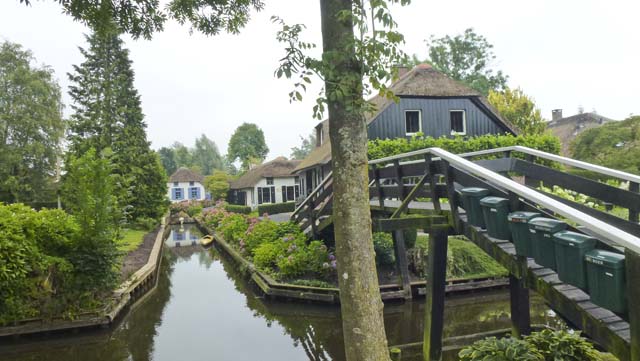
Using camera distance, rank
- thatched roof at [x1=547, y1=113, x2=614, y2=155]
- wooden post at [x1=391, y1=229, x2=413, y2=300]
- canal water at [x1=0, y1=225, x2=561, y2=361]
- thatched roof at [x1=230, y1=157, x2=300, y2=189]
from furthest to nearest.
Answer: thatched roof at [x1=547, y1=113, x2=614, y2=155]
thatched roof at [x1=230, y1=157, x2=300, y2=189]
wooden post at [x1=391, y1=229, x2=413, y2=300]
canal water at [x1=0, y1=225, x2=561, y2=361]

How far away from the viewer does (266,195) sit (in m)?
37.7

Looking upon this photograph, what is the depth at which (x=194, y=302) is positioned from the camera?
11188mm

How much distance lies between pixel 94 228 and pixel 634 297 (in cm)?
923

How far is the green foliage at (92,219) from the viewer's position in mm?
8633

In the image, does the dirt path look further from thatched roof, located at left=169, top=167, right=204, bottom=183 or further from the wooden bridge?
thatched roof, located at left=169, top=167, right=204, bottom=183

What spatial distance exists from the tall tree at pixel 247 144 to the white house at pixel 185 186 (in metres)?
10.5

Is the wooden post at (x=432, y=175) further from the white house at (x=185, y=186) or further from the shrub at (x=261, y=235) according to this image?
the white house at (x=185, y=186)

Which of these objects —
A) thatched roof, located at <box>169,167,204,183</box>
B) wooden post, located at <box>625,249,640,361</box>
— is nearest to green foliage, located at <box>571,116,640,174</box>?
wooden post, located at <box>625,249,640,361</box>

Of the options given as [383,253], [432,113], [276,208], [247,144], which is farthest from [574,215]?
[247,144]

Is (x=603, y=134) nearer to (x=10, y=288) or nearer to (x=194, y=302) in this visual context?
(x=194, y=302)

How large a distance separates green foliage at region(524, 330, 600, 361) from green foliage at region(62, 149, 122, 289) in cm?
829

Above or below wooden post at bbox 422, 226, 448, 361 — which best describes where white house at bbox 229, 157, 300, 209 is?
above

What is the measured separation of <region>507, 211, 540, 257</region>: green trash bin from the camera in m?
4.09

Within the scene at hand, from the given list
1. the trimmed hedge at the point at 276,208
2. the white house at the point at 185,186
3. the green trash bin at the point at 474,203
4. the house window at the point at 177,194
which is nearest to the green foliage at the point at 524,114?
the trimmed hedge at the point at 276,208
